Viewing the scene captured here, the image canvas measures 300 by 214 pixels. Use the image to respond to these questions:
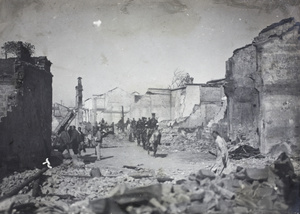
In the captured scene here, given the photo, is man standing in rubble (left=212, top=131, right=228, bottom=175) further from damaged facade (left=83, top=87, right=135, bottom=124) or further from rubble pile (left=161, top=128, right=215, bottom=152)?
damaged facade (left=83, top=87, right=135, bottom=124)

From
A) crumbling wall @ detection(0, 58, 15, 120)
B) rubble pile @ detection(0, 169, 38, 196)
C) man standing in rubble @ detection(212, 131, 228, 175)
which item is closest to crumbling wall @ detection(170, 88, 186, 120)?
crumbling wall @ detection(0, 58, 15, 120)

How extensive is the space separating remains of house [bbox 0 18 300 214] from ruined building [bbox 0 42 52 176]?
4cm

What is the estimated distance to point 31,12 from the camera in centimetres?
810

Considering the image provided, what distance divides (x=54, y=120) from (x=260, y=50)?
23.6 metres

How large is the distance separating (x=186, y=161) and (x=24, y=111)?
21.7ft

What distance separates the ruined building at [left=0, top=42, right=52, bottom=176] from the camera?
8367 millimetres

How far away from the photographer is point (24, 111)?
9.20 metres

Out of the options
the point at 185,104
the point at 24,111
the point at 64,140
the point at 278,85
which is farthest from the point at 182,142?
the point at 24,111

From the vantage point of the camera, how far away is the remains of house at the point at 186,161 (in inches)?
217

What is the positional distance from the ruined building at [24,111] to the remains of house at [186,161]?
36mm

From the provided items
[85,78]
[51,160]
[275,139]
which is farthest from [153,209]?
[51,160]

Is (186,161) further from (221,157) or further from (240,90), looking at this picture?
(240,90)

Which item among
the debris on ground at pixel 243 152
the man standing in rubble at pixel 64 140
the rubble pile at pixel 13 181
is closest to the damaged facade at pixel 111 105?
the man standing in rubble at pixel 64 140

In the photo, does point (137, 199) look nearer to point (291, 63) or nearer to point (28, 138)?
point (28, 138)
